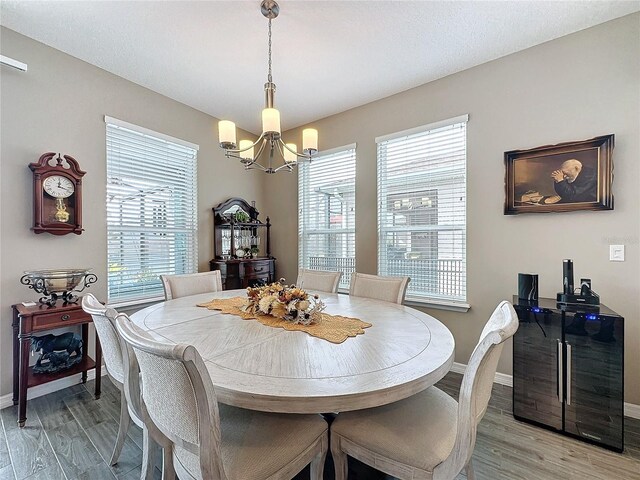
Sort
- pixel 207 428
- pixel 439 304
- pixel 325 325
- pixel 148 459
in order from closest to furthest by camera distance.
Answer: pixel 207 428 < pixel 148 459 < pixel 325 325 < pixel 439 304

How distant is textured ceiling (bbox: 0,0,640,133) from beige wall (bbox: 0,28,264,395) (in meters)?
0.15

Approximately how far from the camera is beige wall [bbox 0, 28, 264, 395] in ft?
7.47

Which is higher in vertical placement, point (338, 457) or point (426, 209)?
point (426, 209)

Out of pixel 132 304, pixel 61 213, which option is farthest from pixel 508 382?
pixel 61 213

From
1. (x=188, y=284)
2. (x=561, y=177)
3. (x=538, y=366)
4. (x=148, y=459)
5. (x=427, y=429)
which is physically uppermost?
(x=561, y=177)

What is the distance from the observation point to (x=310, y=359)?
1.26 m

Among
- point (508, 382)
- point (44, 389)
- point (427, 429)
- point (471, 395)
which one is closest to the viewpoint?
point (471, 395)

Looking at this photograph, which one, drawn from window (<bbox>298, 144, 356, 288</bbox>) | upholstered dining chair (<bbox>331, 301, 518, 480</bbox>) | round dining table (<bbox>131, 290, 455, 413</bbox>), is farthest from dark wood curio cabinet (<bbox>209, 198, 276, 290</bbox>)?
upholstered dining chair (<bbox>331, 301, 518, 480</bbox>)

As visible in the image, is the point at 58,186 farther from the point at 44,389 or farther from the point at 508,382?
the point at 508,382

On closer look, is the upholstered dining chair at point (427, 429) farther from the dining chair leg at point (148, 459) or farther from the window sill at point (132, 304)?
the window sill at point (132, 304)

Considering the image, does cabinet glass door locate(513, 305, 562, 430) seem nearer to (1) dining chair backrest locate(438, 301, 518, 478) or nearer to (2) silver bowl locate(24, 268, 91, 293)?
(1) dining chair backrest locate(438, 301, 518, 478)

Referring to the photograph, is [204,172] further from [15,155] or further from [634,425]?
[634,425]

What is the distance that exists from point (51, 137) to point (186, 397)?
2.79 metres

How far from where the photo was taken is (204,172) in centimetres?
368
